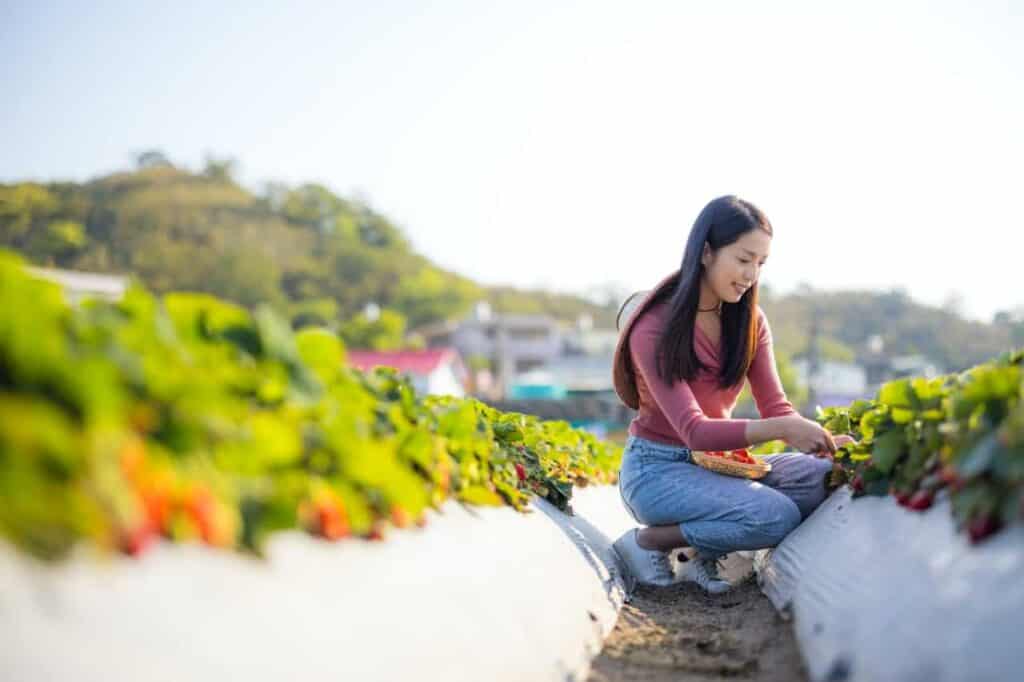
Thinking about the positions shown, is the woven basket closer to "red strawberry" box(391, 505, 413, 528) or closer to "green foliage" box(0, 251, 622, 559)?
"green foliage" box(0, 251, 622, 559)

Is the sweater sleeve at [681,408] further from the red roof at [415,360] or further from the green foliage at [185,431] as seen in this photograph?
the red roof at [415,360]

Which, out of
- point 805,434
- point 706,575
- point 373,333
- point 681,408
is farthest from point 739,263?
point 373,333

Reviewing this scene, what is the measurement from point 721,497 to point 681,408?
1.38 feet

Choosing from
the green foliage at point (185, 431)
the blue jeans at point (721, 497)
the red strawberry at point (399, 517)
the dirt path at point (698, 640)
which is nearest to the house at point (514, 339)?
the blue jeans at point (721, 497)

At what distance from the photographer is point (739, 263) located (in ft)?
11.4

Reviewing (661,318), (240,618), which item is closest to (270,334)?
(240,618)

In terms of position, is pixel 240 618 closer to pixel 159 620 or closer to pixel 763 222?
pixel 159 620

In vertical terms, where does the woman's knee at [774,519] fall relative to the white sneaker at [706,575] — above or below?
above

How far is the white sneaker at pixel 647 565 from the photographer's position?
3908 millimetres

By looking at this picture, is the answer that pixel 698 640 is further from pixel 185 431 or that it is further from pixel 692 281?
pixel 185 431

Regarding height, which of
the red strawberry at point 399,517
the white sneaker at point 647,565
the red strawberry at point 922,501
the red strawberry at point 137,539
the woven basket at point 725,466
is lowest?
the white sneaker at point 647,565

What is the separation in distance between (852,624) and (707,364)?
5.80 feet

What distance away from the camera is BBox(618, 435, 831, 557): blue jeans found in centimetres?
356

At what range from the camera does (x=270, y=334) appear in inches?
82.0
